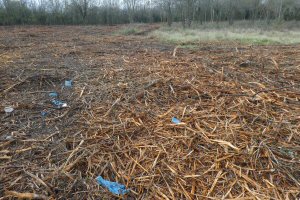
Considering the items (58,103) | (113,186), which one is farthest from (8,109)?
(113,186)

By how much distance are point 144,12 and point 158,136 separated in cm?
3086

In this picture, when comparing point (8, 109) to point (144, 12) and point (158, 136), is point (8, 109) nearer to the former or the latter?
point (158, 136)

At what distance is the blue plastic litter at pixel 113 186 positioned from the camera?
4.78 feet

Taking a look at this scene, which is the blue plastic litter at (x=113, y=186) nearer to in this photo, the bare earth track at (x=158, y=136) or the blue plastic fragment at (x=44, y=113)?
the bare earth track at (x=158, y=136)

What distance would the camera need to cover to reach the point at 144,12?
30.2 metres

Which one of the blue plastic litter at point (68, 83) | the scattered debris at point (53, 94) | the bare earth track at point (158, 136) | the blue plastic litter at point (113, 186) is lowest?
the blue plastic litter at point (113, 186)

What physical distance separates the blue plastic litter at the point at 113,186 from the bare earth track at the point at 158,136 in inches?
1.6

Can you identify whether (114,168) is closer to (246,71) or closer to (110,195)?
(110,195)

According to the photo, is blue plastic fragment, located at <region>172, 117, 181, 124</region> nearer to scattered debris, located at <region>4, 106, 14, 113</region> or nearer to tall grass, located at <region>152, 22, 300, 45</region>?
scattered debris, located at <region>4, 106, 14, 113</region>

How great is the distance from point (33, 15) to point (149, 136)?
23.6 meters

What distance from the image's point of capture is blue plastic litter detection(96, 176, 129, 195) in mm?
1458

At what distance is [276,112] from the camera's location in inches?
88.0

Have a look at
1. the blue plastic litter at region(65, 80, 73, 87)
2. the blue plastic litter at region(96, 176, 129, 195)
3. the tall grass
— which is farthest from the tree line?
the blue plastic litter at region(96, 176, 129, 195)

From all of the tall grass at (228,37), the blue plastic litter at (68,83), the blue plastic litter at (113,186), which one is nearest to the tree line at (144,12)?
the tall grass at (228,37)
